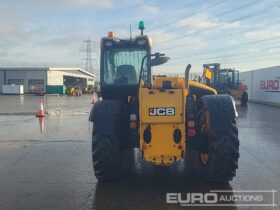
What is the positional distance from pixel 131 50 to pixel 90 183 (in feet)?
9.53

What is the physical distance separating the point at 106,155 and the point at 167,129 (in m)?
1.12

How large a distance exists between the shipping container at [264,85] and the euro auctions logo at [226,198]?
23671 mm

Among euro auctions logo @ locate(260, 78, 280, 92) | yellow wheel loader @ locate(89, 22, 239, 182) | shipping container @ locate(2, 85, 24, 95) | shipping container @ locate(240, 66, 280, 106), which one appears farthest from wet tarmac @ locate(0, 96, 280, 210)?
shipping container @ locate(2, 85, 24, 95)

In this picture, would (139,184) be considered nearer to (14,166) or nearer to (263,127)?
(14,166)

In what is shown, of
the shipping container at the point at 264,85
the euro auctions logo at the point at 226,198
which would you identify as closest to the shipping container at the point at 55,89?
the shipping container at the point at 264,85

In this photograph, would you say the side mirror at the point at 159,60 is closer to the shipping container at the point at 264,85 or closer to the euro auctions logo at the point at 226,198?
the euro auctions logo at the point at 226,198

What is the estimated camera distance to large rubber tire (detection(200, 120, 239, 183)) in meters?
5.86

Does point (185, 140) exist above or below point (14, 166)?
above

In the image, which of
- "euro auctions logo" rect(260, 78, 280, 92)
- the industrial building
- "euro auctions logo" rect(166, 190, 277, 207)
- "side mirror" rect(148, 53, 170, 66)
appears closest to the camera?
"euro auctions logo" rect(166, 190, 277, 207)

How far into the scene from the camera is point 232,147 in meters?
5.89

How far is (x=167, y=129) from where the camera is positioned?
19.2 ft

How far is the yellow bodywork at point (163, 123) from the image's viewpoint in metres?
5.82

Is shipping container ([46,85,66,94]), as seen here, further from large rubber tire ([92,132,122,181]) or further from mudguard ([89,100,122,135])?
large rubber tire ([92,132,122,181])

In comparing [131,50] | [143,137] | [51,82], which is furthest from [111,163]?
[51,82]
